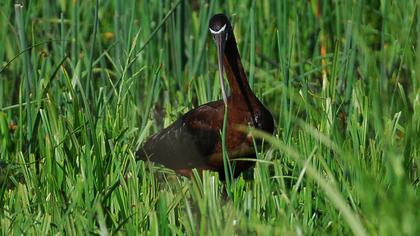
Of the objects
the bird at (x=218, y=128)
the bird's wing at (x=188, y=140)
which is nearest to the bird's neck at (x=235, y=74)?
the bird at (x=218, y=128)

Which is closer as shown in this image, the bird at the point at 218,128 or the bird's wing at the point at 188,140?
the bird at the point at 218,128

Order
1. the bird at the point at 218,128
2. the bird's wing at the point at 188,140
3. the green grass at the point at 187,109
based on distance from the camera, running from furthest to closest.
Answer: the bird's wing at the point at 188,140, the bird at the point at 218,128, the green grass at the point at 187,109

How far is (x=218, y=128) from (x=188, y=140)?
0.22 m

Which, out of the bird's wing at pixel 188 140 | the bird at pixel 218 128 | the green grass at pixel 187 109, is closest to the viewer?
the green grass at pixel 187 109

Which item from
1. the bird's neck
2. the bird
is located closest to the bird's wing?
the bird

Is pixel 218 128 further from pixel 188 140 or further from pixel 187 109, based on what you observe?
pixel 187 109

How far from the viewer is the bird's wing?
13.5 feet

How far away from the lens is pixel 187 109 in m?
4.68

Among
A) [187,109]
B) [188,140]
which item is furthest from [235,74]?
[187,109]

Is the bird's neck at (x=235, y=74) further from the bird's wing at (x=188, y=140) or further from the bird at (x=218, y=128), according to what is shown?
the bird's wing at (x=188, y=140)

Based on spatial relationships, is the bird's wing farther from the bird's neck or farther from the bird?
the bird's neck

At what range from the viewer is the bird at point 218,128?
13.0 ft

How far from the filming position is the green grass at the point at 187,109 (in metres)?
2.92

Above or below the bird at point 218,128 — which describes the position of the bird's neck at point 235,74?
above
